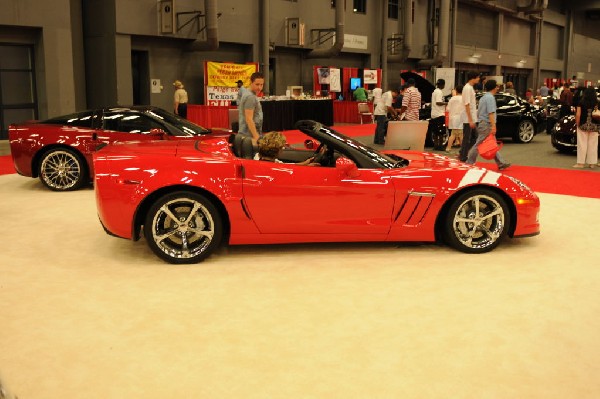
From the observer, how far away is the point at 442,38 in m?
31.3

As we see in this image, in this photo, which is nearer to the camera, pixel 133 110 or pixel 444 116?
pixel 133 110

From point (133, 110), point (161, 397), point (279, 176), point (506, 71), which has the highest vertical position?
point (506, 71)

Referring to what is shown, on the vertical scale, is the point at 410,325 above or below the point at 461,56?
below

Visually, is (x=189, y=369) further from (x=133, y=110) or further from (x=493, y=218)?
(x=133, y=110)

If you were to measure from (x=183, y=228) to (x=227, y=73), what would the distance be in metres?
16.7

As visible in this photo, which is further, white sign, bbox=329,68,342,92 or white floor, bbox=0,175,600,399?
white sign, bbox=329,68,342,92

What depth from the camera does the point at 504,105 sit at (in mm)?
16359

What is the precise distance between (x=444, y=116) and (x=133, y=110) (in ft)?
27.0

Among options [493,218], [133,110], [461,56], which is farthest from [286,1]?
[493,218]

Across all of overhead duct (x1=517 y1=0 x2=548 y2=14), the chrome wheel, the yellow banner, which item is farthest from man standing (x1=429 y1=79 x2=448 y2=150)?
overhead duct (x1=517 y1=0 x2=548 y2=14)

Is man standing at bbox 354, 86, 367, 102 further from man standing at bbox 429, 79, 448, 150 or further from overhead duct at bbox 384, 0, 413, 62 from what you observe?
man standing at bbox 429, 79, 448, 150

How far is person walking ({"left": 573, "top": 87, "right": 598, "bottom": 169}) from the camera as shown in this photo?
10898 mm

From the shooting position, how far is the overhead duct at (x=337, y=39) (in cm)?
2508

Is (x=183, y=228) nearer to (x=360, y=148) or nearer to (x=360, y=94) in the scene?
(x=360, y=148)
